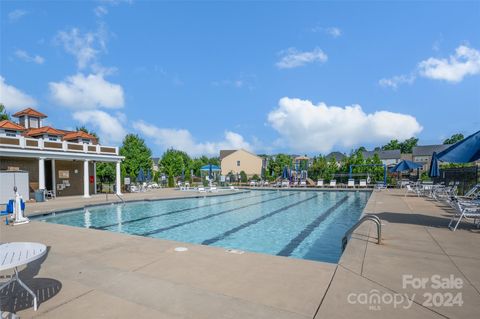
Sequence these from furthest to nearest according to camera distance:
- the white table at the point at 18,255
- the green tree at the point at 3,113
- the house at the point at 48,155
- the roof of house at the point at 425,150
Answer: the roof of house at the point at 425,150 < the green tree at the point at 3,113 < the house at the point at 48,155 < the white table at the point at 18,255

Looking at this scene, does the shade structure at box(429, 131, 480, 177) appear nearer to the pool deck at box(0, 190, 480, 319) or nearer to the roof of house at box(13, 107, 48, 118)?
the pool deck at box(0, 190, 480, 319)

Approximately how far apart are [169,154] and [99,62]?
2934cm

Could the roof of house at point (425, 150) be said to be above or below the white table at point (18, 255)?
above

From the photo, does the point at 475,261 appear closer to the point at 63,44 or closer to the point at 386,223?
the point at 386,223

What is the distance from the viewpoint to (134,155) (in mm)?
39281

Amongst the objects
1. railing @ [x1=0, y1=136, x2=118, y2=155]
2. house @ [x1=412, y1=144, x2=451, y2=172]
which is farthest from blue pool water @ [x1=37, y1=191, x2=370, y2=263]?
house @ [x1=412, y1=144, x2=451, y2=172]

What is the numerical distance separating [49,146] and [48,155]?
3.10 ft

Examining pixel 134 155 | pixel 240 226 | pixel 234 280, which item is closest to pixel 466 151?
pixel 234 280

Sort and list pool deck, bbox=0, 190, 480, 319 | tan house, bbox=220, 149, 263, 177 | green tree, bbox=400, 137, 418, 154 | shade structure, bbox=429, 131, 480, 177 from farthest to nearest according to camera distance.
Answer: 1. green tree, bbox=400, 137, 418, 154
2. tan house, bbox=220, 149, 263, 177
3. shade structure, bbox=429, 131, 480, 177
4. pool deck, bbox=0, 190, 480, 319

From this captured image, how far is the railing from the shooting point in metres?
16.4

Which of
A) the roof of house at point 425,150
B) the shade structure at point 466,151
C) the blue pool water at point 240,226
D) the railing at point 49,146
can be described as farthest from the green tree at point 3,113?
the roof of house at point 425,150

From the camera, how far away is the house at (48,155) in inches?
668

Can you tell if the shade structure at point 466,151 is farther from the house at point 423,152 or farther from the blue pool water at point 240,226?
the house at point 423,152

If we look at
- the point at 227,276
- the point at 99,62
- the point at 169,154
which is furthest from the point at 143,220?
the point at 169,154
